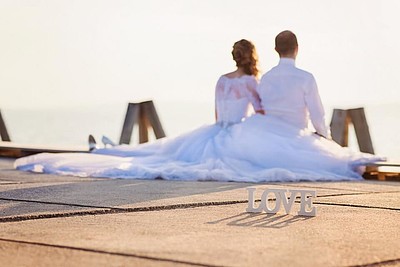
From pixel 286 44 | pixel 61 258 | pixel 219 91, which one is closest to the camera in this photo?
pixel 61 258

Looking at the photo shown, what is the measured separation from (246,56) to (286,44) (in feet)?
1.48

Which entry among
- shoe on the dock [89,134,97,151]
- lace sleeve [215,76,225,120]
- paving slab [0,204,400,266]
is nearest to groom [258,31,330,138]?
lace sleeve [215,76,225,120]

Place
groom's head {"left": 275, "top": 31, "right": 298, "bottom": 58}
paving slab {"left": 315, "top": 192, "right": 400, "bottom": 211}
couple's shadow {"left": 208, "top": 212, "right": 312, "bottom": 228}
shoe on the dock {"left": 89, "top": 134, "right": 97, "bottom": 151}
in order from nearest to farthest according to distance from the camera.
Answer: couple's shadow {"left": 208, "top": 212, "right": 312, "bottom": 228}
paving slab {"left": 315, "top": 192, "right": 400, "bottom": 211}
groom's head {"left": 275, "top": 31, "right": 298, "bottom": 58}
shoe on the dock {"left": 89, "top": 134, "right": 97, "bottom": 151}

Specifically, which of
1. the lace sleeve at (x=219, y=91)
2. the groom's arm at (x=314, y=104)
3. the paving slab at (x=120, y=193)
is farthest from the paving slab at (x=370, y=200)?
the lace sleeve at (x=219, y=91)

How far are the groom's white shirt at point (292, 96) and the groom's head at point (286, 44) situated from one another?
0.20ft

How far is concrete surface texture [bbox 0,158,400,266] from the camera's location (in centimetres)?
305

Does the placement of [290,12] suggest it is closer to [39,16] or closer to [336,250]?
[39,16]

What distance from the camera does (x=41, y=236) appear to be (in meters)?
3.55

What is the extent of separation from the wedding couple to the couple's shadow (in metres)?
3.11

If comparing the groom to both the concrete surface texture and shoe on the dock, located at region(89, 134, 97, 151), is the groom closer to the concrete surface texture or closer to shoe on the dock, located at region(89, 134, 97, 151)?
shoe on the dock, located at region(89, 134, 97, 151)

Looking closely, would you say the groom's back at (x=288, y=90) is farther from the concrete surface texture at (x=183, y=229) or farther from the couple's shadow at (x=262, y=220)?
the couple's shadow at (x=262, y=220)

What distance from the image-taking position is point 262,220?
4.21 metres

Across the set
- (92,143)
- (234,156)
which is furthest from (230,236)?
(92,143)

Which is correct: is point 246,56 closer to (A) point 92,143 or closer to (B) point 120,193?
(A) point 92,143
